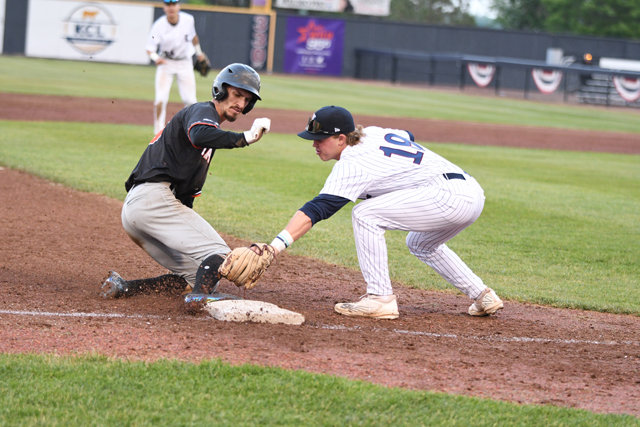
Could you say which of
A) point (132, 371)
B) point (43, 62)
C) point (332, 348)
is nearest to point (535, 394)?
point (332, 348)

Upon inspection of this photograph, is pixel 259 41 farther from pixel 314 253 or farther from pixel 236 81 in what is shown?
pixel 236 81

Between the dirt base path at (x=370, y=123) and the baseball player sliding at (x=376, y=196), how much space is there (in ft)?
34.6

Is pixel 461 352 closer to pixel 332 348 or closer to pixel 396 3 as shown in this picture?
pixel 332 348

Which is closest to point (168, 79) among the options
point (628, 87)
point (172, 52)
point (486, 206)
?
point (172, 52)

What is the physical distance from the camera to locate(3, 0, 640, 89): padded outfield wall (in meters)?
33.4

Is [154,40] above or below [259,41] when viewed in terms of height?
below

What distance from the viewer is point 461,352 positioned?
3875mm

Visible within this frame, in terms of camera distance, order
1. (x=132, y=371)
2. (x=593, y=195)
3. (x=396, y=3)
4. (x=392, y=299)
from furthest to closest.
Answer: (x=396, y=3) → (x=593, y=195) → (x=392, y=299) → (x=132, y=371)

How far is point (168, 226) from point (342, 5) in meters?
36.6

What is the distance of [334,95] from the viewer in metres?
25.7

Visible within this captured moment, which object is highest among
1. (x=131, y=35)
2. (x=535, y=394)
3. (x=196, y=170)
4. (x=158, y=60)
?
(x=131, y=35)

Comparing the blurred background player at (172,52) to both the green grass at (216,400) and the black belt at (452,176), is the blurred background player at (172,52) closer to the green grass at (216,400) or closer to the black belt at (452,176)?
the black belt at (452,176)

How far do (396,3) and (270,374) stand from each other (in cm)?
7404

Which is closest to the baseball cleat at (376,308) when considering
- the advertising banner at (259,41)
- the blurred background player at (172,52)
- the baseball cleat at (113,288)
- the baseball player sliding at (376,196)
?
the baseball player sliding at (376,196)
